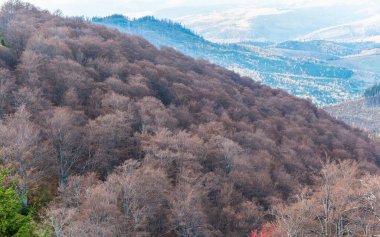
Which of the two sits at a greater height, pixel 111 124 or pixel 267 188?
pixel 111 124

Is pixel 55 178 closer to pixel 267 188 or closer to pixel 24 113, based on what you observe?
pixel 24 113

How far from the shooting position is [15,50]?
2608 inches

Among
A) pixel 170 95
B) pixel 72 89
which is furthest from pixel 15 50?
pixel 170 95

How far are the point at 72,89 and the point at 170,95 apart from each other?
77.9 feet

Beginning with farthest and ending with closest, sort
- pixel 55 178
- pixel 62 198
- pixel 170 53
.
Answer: pixel 170 53
pixel 55 178
pixel 62 198

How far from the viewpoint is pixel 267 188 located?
161ft

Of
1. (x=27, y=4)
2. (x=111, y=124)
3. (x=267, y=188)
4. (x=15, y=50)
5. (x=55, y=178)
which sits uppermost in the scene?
(x=27, y=4)

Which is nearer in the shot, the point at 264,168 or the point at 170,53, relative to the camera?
the point at 264,168

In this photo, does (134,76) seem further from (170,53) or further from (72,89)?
(170,53)

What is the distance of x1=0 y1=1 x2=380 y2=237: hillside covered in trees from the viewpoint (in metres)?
32.8

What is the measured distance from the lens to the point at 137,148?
46312mm

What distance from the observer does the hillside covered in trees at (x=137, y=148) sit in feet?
107

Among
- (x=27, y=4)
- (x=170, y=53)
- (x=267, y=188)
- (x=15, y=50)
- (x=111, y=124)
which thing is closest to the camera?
(x=111, y=124)

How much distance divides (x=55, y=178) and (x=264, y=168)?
95.8 ft
